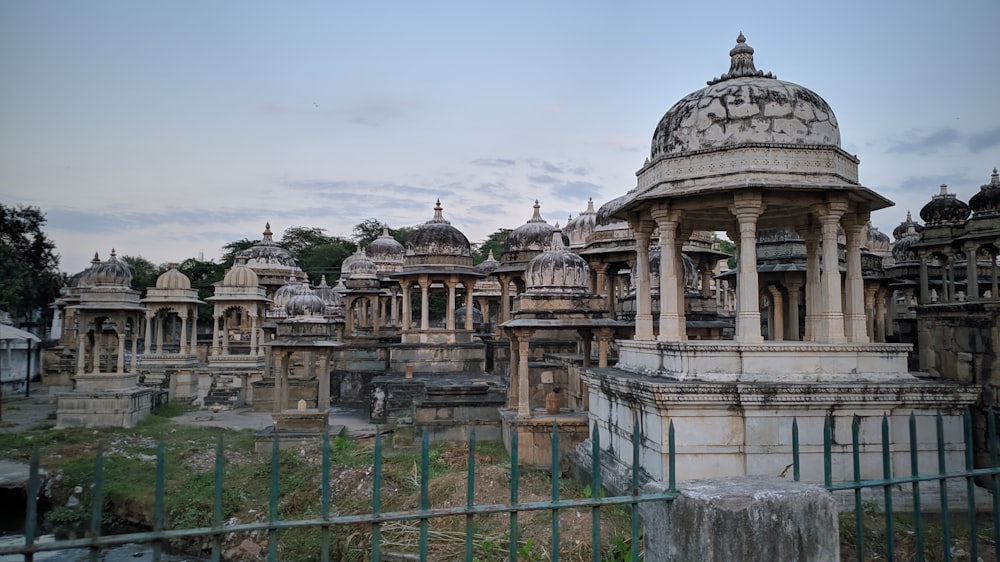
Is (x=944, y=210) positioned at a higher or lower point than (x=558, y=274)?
higher

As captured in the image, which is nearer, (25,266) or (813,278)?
(813,278)

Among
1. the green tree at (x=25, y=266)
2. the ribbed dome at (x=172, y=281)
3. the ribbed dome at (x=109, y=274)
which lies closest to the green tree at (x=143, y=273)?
the green tree at (x=25, y=266)

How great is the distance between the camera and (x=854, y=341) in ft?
33.0

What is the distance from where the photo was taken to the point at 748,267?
9.46 metres

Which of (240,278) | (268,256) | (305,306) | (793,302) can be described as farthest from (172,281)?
(793,302)

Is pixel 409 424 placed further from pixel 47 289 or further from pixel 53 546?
pixel 47 289

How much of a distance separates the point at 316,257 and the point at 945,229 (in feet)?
143

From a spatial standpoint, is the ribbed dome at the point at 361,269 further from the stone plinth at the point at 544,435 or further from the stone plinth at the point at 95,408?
the stone plinth at the point at 544,435

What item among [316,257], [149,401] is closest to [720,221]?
[149,401]

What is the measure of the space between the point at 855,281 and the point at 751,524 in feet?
26.8

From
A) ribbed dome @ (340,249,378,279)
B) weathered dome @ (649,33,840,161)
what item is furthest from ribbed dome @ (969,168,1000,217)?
ribbed dome @ (340,249,378,279)

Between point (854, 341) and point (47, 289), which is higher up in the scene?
point (47, 289)

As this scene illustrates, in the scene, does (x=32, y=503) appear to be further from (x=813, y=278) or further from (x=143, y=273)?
(x=143, y=273)

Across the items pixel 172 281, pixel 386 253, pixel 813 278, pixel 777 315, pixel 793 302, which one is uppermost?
pixel 386 253
